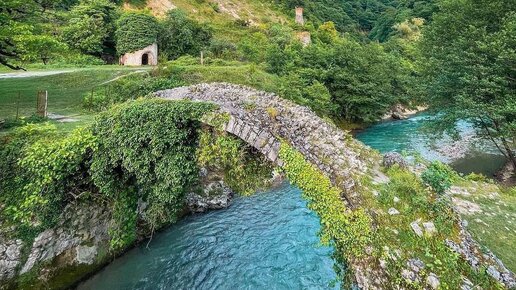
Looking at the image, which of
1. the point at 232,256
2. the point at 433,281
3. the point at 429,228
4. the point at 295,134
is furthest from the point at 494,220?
the point at 232,256

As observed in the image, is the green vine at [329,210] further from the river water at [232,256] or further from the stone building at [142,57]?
the stone building at [142,57]

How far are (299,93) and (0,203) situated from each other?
22.5 m

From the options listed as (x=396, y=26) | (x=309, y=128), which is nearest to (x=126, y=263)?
(x=309, y=128)

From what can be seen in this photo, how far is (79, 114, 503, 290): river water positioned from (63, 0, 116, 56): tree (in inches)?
988

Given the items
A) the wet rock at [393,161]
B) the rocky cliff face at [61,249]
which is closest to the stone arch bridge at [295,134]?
the wet rock at [393,161]

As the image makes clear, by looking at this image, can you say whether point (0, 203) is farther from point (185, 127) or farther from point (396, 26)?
point (396, 26)

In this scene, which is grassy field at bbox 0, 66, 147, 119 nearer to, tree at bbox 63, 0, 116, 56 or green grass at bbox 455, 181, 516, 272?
tree at bbox 63, 0, 116, 56

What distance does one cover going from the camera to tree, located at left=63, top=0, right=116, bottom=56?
2987 cm

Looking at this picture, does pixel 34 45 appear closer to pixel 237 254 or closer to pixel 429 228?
pixel 237 254

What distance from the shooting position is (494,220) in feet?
30.9

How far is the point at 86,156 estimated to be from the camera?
9484 millimetres

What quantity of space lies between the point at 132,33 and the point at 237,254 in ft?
91.1

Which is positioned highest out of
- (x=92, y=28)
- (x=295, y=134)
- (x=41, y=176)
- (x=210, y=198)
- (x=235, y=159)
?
(x=92, y=28)

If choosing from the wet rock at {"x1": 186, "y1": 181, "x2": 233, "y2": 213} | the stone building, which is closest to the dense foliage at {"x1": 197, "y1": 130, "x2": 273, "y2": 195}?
the wet rock at {"x1": 186, "y1": 181, "x2": 233, "y2": 213}
